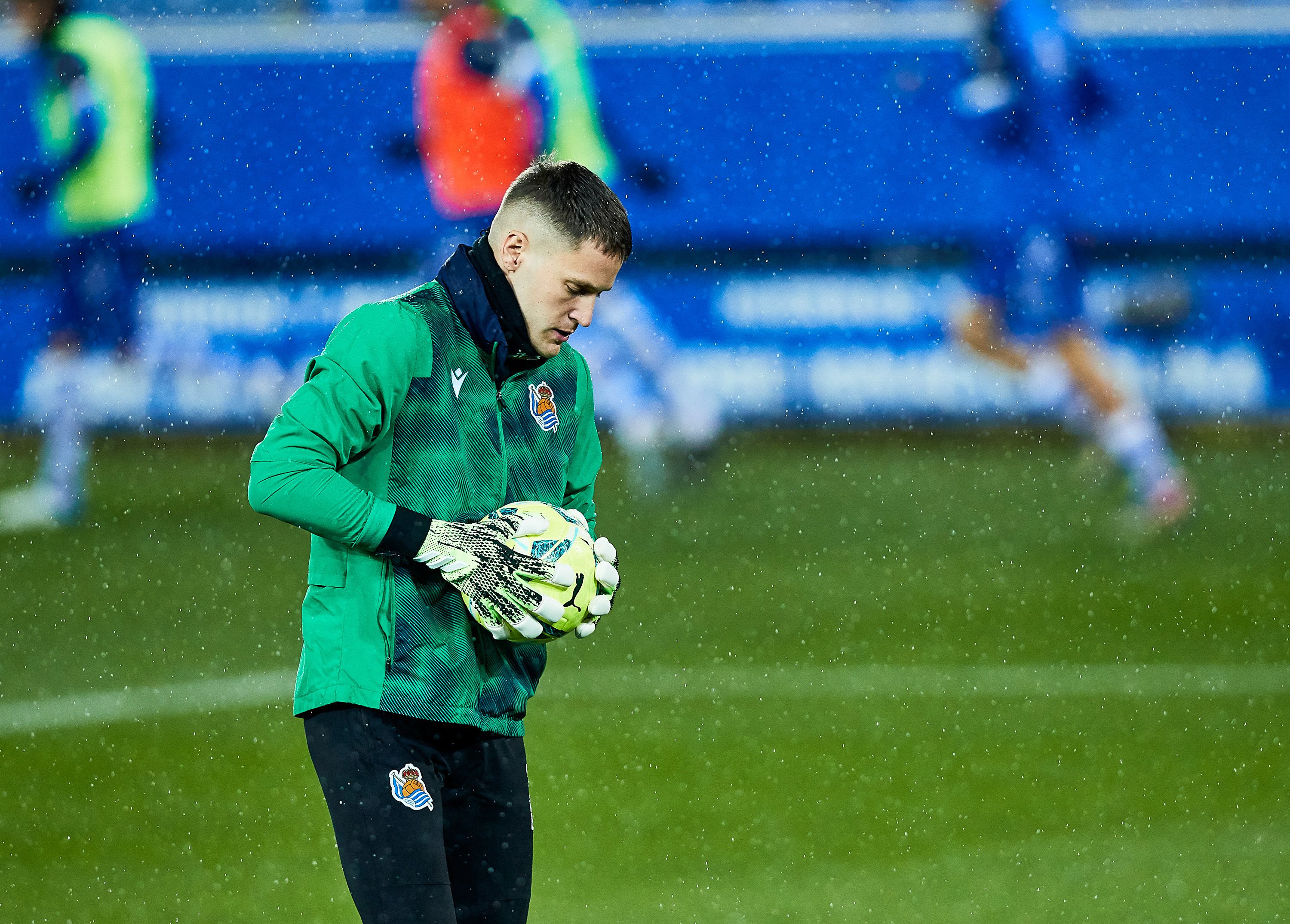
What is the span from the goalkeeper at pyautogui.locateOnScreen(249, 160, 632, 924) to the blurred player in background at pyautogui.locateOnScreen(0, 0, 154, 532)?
7.12 m

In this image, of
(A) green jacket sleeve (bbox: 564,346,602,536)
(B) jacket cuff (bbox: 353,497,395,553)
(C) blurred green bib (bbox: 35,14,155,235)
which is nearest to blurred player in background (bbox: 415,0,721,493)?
(C) blurred green bib (bbox: 35,14,155,235)

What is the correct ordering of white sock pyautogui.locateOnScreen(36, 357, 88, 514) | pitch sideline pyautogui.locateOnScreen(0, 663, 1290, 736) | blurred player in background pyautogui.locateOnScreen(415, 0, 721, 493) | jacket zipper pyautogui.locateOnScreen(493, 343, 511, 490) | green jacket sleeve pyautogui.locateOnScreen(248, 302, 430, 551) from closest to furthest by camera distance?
1. green jacket sleeve pyautogui.locateOnScreen(248, 302, 430, 551)
2. jacket zipper pyautogui.locateOnScreen(493, 343, 511, 490)
3. pitch sideline pyautogui.locateOnScreen(0, 663, 1290, 736)
4. white sock pyautogui.locateOnScreen(36, 357, 88, 514)
5. blurred player in background pyautogui.locateOnScreen(415, 0, 721, 493)

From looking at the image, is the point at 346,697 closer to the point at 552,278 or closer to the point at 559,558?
the point at 559,558

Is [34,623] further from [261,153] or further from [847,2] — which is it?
[847,2]

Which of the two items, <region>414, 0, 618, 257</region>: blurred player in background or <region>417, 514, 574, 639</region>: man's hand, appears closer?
<region>417, 514, 574, 639</region>: man's hand

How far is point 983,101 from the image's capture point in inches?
453

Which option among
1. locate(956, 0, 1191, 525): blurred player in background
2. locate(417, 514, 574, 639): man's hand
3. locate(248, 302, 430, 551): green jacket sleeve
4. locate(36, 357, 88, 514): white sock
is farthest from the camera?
locate(956, 0, 1191, 525): blurred player in background

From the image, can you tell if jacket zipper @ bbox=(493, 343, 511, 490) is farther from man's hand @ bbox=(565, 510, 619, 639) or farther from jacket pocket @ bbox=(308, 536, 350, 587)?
jacket pocket @ bbox=(308, 536, 350, 587)

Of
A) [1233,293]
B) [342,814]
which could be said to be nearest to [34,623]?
[342,814]

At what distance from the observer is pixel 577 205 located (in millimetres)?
2703

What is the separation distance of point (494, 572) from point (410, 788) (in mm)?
370

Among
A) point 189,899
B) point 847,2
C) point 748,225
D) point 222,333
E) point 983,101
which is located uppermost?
point 847,2

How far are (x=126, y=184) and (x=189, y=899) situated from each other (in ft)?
23.0

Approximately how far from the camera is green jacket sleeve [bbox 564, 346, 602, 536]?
303 cm
